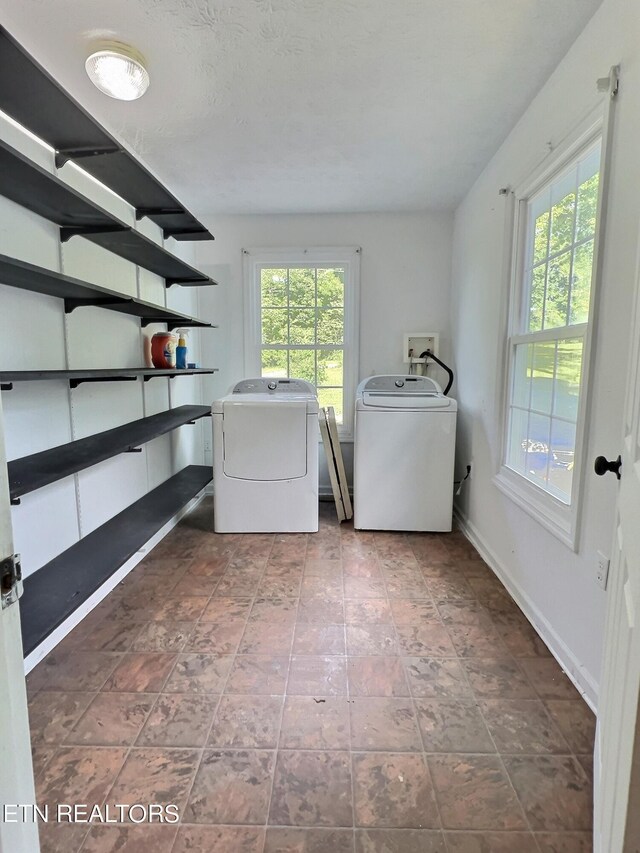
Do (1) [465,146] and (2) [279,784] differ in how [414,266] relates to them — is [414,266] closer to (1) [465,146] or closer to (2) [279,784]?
(1) [465,146]

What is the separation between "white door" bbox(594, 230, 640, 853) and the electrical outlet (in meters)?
0.38

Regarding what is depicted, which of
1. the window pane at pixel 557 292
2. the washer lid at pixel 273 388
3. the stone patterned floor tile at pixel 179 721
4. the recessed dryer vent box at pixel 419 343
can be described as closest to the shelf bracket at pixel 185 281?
the washer lid at pixel 273 388

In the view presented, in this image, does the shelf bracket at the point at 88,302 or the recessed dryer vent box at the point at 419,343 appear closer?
the shelf bracket at the point at 88,302

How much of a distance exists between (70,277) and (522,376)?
2.06 meters

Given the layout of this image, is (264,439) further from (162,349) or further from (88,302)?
(88,302)

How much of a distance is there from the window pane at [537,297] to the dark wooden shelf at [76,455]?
1958 mm

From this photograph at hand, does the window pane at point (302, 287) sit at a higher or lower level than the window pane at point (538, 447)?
higher

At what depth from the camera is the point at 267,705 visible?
4.74 ft

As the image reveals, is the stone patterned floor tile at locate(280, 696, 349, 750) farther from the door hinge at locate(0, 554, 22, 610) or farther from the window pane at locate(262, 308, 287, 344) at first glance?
the window pane at locate(262, 308, 287, 344)

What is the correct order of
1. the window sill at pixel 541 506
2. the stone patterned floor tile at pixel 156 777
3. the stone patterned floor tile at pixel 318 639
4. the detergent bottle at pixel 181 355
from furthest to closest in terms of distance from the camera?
the detergent bottle at pixel 181 355
the stone patterned floor tile at pixel 318 639
the window sill at pixel 541 506
the stone patterned floor tile at pixel 156 777

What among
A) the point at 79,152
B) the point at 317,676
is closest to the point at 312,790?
the point at 317,676

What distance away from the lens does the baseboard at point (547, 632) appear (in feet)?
4.75

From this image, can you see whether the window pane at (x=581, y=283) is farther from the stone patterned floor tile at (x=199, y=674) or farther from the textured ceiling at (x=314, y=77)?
the stone patterned floor tile at (x=199, y=674)

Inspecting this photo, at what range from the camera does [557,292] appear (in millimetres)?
1843
